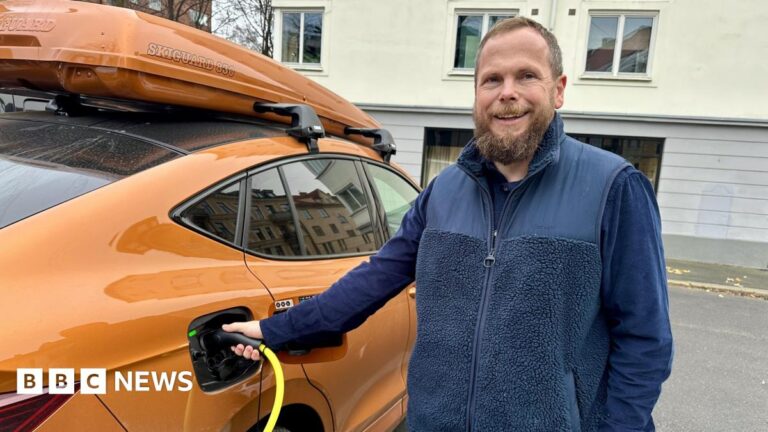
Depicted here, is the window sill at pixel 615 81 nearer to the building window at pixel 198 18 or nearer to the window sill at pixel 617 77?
the window sill at pixel 617 77

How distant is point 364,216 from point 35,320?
1.63 m

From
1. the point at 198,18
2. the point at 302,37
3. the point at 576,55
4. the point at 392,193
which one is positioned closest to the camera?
the point at 392,193

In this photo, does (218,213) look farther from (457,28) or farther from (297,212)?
(457,28)

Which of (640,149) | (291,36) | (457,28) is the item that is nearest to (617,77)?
(640,149)

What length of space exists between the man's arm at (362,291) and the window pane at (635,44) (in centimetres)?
1037

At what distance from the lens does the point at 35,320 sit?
3.68ft

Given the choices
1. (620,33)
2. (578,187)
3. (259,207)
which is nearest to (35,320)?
(259,207)

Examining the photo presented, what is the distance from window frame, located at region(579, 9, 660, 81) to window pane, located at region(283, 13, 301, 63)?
657 centimetres

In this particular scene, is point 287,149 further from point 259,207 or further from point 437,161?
point 437,161

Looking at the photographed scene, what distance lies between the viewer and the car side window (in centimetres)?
277

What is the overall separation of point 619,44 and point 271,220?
414 inches

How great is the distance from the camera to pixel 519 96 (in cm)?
139

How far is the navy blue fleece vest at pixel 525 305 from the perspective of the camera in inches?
49.8

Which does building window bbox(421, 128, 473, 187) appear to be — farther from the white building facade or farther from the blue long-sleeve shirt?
the blue long-sleeve shirt
